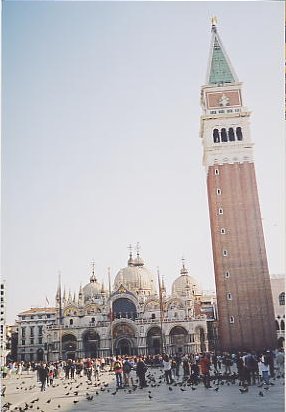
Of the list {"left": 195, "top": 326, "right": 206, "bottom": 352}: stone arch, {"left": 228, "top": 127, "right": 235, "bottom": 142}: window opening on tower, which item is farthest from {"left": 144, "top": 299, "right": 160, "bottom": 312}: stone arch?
{"left": 228, "top": 127, "right": 235, "bottom": 142}: window opening on tower

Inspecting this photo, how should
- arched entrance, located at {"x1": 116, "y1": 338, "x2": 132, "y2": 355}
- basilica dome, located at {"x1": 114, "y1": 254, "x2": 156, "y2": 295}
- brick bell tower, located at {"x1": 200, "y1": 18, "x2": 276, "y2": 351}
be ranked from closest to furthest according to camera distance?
brick bell tower, located at {"x1": 200, "y1": 18, "x2": 276, "y2": 351} < arched entrance, located at {"x1": 116, "y1": 338, "x2": 132, "y2": 355} < basilica dome, located at {"x1": 114, "y1": 254, "x2": 156, "y2": 295}

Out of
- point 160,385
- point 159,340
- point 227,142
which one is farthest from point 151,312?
point 160,385

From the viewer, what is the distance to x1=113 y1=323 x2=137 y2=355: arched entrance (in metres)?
35.3

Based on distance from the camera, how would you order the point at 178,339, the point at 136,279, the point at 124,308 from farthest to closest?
1. the point at 136,279
2. the point at 124,308
3. the point at 178,339

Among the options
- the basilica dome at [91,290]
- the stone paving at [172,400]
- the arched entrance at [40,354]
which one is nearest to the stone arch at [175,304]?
the basilica dome at [91,290]

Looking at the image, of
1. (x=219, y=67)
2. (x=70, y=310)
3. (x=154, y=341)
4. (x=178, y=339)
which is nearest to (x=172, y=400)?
(x=219, y=67)

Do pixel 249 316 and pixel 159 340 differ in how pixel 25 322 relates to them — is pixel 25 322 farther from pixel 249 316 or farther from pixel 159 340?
pixel 249 316

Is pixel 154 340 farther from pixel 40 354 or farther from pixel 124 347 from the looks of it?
pixel 40 354

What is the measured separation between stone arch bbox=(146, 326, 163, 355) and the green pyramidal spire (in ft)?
62.9

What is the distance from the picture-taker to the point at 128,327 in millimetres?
35469

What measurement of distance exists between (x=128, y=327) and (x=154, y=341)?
233cm

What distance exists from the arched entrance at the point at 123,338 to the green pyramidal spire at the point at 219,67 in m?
19.8

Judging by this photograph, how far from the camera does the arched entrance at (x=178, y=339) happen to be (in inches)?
1349

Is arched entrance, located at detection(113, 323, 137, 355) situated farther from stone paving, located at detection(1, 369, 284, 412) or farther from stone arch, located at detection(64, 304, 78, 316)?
stone paving, located at detection(1, 369, 284, 412)
